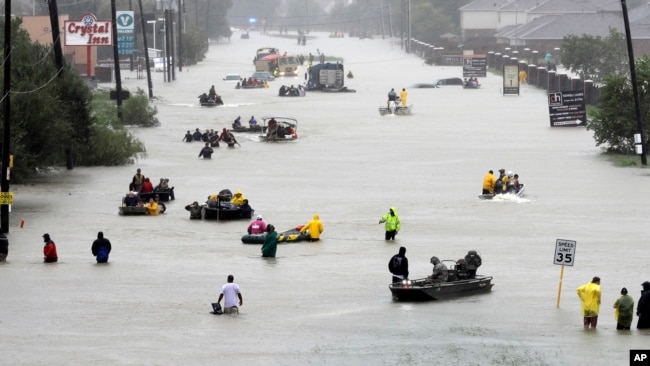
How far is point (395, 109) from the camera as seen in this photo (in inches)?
3730

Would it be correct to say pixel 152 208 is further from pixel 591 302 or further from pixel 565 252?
pixel 591 302

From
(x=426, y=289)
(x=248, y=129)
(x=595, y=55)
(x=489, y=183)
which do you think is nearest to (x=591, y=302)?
(x=426, y=289)

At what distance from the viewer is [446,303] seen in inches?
1228

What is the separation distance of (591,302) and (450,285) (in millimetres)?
3918

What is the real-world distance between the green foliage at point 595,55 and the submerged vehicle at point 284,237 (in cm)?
8014

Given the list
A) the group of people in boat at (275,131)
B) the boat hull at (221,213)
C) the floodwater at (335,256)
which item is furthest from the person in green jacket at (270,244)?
the group of people in boat at (275,131)

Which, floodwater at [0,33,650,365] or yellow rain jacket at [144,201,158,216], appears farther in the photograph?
yellow rain jacket at [144,201,158,216]

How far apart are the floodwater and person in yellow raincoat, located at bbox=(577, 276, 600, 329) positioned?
11.7 inches

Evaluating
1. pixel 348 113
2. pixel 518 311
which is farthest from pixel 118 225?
pixel 348 113

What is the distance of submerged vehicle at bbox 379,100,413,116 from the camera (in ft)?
309

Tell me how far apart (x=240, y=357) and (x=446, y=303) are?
686 centimetres

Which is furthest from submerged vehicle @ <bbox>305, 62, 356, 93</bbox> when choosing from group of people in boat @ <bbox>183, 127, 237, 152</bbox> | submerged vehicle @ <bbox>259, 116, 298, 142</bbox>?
group of people in boat @ <bbox>183, 127, 237, 152</bbox>

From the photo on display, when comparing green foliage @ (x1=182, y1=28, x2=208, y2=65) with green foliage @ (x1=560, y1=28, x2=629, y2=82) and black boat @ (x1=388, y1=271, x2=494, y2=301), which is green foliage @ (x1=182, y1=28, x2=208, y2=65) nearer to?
green foliage @ (x1=560, y1=28, x2=629, y2=82)

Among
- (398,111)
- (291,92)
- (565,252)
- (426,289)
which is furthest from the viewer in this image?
(291,92)
